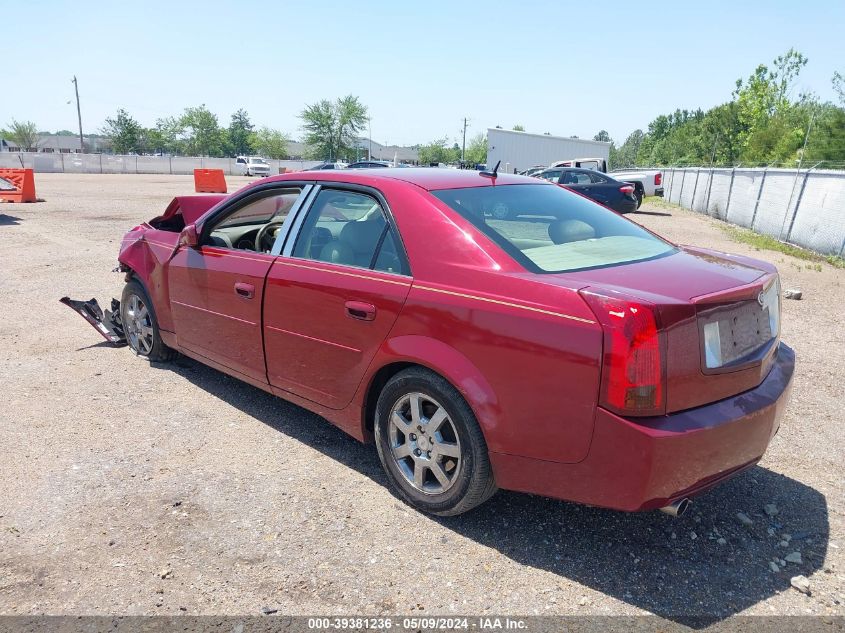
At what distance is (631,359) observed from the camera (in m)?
2.28

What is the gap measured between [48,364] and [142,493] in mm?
2628

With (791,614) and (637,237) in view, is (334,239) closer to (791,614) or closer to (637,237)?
(637,237)

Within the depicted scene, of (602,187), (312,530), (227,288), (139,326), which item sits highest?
(602,187)

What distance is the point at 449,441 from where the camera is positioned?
2.89 meters

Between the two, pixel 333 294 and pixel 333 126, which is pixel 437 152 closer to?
pixel 333 126

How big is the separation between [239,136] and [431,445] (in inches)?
4527

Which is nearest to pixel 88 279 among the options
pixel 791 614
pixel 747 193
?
pixel 791 614

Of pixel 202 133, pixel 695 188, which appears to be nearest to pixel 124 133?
pixel 202 133

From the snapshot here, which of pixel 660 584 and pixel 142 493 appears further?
pixel 142 493

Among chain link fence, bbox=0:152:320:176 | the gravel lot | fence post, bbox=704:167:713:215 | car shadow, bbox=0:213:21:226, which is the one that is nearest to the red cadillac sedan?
the gravel lot

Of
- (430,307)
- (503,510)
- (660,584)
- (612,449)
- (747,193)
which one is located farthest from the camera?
(747,193)

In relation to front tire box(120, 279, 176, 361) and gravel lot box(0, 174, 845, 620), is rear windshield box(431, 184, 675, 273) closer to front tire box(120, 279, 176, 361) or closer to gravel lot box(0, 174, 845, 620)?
gravel lot box(0, 174, 845, 620)

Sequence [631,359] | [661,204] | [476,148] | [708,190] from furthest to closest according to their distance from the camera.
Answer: [476,148] < [661,204] < [708,190] < [631,359]

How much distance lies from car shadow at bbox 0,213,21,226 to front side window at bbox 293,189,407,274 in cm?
1424
